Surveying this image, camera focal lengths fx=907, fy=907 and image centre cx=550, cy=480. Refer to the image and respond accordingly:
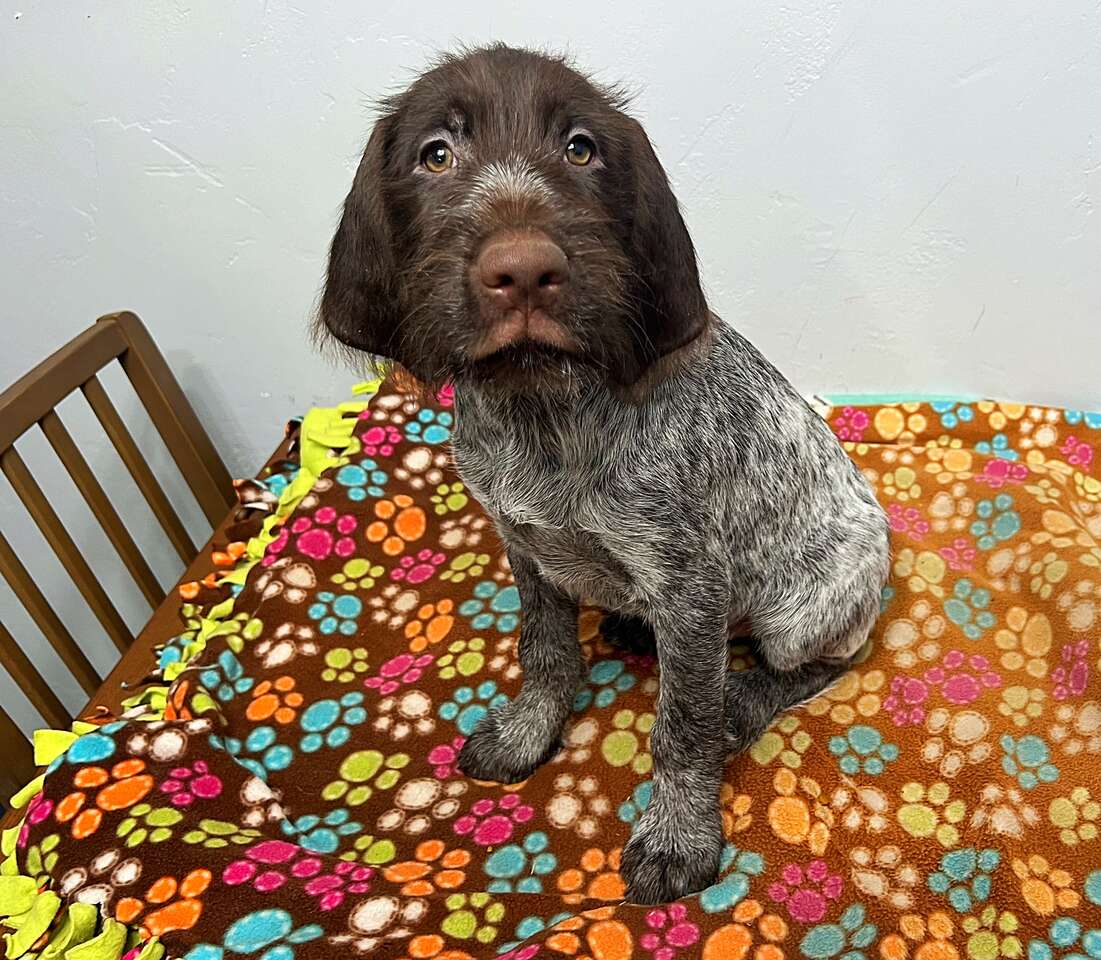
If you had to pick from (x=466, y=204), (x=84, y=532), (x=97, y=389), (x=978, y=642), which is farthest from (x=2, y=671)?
(x=978, y=642)

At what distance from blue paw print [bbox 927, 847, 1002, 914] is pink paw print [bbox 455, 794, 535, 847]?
80cm

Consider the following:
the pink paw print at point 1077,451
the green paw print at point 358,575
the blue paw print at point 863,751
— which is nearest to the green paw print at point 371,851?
the green paw print at point 358,575

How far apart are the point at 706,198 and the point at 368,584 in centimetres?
146

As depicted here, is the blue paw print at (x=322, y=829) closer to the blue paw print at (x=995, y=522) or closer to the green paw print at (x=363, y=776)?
the green paw print at (x=363, y=776)

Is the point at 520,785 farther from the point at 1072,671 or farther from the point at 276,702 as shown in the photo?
the point at 1072,671

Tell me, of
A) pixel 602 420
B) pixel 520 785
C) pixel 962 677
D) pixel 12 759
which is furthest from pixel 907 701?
pixel 12 759

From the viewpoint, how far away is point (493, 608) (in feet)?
7.89

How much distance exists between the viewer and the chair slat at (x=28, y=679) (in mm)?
2301

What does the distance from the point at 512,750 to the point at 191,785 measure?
2.24ft

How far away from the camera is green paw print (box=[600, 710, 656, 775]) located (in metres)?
1.97

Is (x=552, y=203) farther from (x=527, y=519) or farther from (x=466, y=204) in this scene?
(x=527, y=519)

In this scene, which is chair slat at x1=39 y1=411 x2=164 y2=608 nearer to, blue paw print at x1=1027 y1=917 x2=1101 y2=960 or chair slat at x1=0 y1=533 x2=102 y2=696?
chair slat at x1=0 y1=533 x2=102 y2=696

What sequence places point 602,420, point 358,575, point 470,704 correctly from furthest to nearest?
point 358,575 → point 470,704 → point 602,420

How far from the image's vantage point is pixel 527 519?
1599mm
